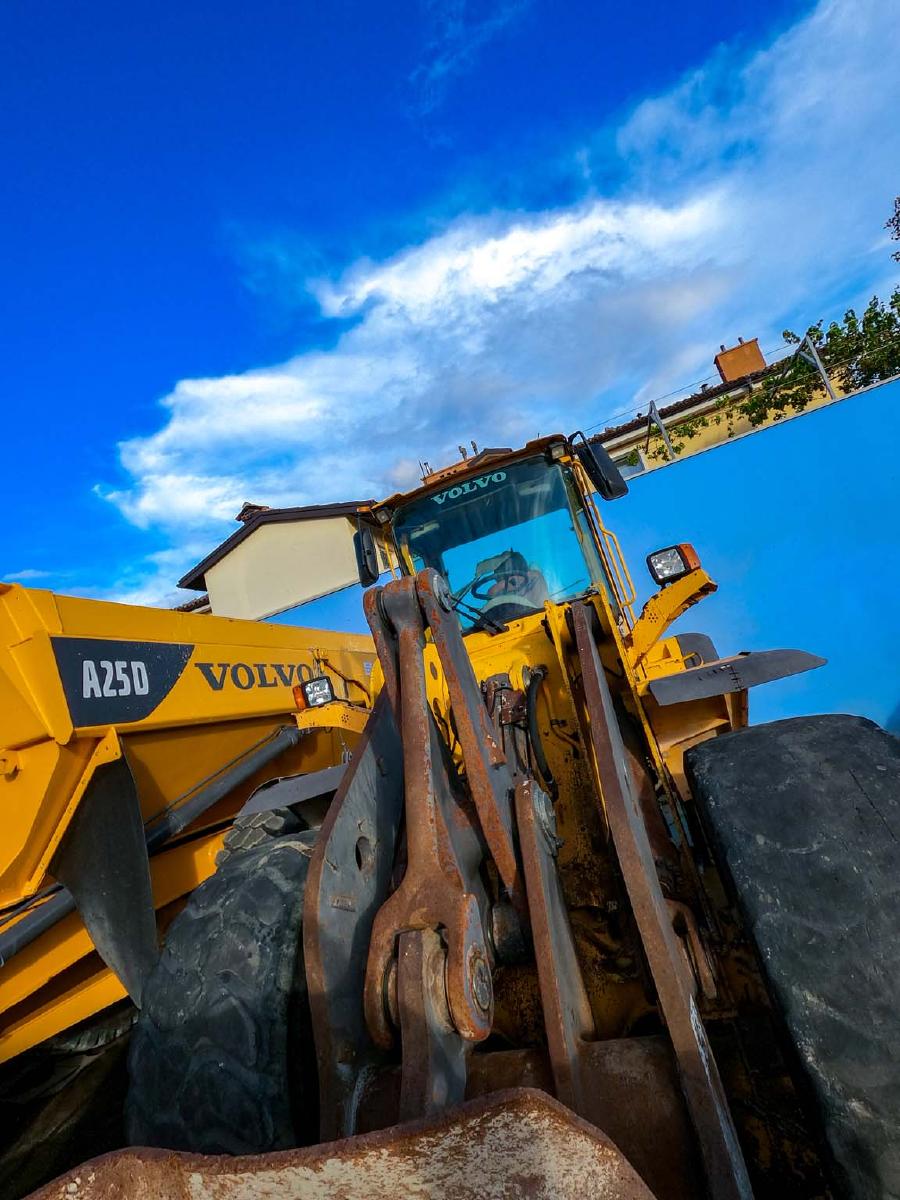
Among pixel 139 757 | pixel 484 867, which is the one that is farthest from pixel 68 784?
pixel 484 867

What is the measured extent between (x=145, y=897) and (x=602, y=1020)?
2.22 metres

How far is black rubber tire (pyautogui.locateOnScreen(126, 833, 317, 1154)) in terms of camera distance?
6.21 feet

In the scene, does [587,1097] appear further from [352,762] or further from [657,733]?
[657,733]

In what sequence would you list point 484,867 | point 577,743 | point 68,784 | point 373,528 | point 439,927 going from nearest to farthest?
point 439,927 < point 484,867 < point 577,743 < point 68,784 < point 373,528

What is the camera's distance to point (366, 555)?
4.26 metres

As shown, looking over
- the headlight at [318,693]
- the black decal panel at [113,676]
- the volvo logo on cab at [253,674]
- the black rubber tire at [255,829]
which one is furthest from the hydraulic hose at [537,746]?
the volvo logo on cab at [253,674]

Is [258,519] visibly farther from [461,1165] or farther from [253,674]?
[461,1165]

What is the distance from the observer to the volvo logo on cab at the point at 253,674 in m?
4.19

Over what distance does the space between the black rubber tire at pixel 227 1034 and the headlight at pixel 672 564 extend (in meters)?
1.98

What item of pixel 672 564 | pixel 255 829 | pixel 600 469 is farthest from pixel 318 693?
pixel 600 469

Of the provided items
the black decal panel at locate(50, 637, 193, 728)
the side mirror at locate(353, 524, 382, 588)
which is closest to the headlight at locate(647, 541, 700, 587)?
the side mirror at locate(353, 524, 382, 588)

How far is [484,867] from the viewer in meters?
2.19

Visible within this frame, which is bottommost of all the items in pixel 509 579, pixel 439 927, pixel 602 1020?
pixel 602 1020

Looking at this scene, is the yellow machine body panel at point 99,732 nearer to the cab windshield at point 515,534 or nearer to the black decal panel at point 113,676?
the black decal panel at point 113,676
